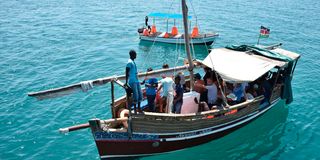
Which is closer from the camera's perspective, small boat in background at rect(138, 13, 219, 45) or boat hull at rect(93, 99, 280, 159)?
boat hull at rect(93, 99, 280, 159)

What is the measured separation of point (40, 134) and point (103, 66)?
10438mm

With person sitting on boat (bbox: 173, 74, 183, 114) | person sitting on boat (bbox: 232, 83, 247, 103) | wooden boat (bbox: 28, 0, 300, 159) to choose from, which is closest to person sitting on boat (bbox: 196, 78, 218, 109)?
wooden boat (bbox: 28, 0, 300, 159)

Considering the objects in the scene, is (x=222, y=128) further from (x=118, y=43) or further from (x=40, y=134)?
(x=118, y=43)

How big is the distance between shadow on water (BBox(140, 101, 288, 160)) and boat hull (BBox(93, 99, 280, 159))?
54 centimetres

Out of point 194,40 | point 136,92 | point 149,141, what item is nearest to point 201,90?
point 149,141

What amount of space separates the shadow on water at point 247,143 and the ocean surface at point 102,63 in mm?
53

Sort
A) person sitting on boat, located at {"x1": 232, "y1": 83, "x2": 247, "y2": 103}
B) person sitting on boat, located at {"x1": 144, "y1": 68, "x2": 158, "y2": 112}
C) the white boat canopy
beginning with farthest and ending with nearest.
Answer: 1. person sitting on boat, located at {"x1": 232, "y1": 83, "x2": 247, "y2": 103}
2. the white boat canopy
3. person sitting on boat, located at {"x1": 144, "y1": 68, "x2": 158, "y2": 112}

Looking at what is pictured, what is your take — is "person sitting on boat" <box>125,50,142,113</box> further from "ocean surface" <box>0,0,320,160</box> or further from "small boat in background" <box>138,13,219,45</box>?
"small boat in background" <box>138,13,219,45</box>

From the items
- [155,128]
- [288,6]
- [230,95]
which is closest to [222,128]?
[230,95]

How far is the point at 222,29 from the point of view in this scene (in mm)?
37344

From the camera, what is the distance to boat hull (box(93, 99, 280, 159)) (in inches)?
471

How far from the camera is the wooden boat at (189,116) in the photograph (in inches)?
464

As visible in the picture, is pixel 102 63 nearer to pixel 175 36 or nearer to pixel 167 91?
pixel 175 36

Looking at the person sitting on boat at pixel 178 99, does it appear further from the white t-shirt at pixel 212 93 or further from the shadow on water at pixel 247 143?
the shadow on water at pixel 247 143
